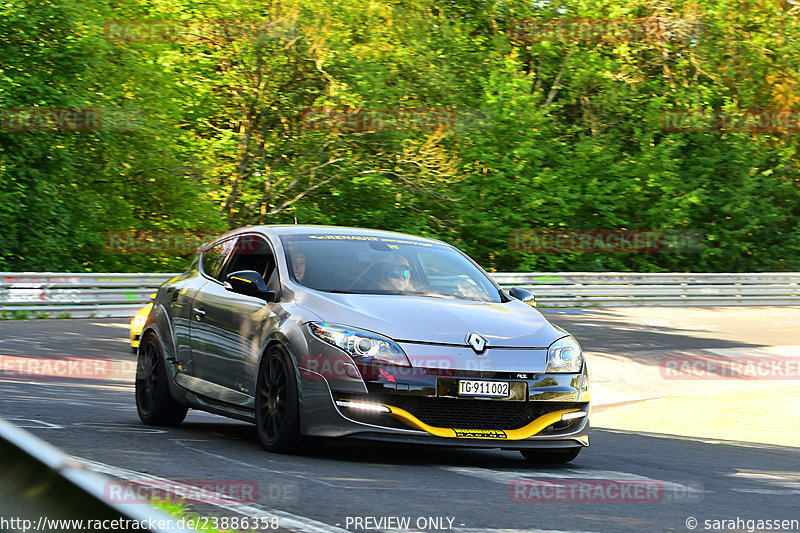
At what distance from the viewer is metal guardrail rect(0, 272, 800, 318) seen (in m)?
22.1

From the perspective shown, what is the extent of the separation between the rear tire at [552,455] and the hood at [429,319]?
833 millimetres

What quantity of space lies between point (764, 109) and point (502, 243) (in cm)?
1215

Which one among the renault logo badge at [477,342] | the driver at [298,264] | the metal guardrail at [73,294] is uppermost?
the driver at [298,264]

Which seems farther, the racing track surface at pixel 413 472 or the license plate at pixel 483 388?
the license plate at pixel 483 388

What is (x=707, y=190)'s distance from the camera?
37.7m

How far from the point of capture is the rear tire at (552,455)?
8.16 meters

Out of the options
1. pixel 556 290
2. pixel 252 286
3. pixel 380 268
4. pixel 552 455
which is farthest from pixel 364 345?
pixel 556 290

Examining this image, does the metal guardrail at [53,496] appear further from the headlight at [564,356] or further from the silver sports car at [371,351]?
the headlight at [564,356]

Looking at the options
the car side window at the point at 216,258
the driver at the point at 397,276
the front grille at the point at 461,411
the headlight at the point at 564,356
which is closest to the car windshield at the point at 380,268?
the driver at the point at 397,276

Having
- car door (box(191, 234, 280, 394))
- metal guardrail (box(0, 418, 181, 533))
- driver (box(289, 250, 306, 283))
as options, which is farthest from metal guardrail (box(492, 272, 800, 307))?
metal guardrail (box(0, 418, 181, 533))

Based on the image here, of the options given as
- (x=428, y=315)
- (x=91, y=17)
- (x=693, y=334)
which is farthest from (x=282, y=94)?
(x=428, y=315)

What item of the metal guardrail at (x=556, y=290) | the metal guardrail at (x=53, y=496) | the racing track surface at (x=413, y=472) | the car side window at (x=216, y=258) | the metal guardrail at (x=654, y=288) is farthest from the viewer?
the metal guardrail at (x=654, y=288)

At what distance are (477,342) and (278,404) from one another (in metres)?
1.34

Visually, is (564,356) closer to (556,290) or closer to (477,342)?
(477,342)
